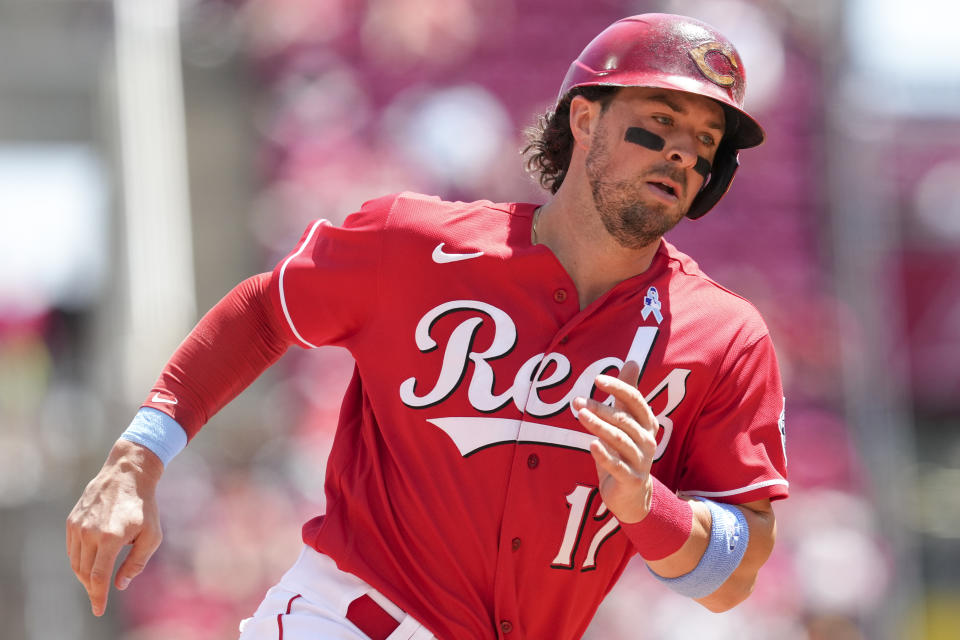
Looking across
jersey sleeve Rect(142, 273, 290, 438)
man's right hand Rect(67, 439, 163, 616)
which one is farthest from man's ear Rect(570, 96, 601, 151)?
man's right hand Rect(67, 439, 163, 616)

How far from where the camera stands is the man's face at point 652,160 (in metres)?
3.19

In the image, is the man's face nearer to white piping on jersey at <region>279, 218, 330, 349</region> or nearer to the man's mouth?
the man's mouth

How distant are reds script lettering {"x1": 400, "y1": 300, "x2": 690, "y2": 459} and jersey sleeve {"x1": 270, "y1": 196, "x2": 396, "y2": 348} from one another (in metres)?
0.18

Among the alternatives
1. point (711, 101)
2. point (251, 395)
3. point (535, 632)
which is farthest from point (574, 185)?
point (251, 395)

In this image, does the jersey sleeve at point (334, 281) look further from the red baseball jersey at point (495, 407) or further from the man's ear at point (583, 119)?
the man's ear at point (583, 119)

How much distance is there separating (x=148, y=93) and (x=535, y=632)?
643 centimetres

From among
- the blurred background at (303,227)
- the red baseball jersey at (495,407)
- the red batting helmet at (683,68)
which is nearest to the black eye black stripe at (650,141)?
the red batting helmet at (683,68)

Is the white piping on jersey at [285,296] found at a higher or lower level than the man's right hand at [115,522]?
higher

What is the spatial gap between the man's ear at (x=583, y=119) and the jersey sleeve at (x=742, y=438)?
2.34 ft

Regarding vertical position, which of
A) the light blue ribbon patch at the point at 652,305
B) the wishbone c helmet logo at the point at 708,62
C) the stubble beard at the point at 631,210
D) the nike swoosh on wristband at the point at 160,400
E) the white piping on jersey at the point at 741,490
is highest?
the wishbone c helmet logo at the point at 708,62

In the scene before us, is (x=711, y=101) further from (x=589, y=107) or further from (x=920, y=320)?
(x=920, y=320)

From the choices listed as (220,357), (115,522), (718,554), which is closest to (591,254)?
(718,554)

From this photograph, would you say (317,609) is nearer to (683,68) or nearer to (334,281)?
(334,281)

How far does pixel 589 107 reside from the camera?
11.2 feet
